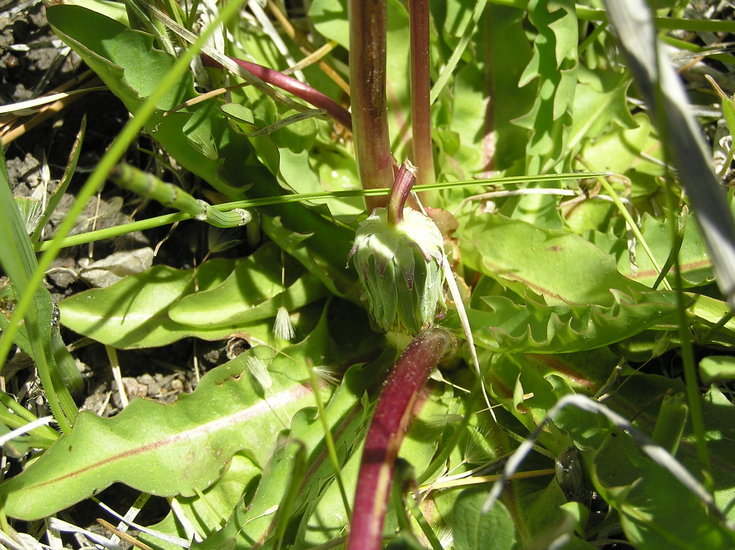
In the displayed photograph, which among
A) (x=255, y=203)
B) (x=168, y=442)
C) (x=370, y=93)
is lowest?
(x=168, y=442)

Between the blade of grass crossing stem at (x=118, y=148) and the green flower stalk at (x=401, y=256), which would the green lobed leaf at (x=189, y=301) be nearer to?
the green flower stalk at (x=401, y=256)

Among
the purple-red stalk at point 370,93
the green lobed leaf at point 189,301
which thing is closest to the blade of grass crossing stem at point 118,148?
the purple-red stalk at point 370,93

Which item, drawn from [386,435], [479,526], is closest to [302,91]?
[386,435]

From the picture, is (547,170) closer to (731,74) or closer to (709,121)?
(709,121)

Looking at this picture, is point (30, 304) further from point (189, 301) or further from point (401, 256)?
point (401, 256)

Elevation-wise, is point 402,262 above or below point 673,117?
below

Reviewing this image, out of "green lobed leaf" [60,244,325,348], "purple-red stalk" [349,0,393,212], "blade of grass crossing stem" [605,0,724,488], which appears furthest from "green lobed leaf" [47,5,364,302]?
"blade of grass crossing stem" [605,0,724,488]
